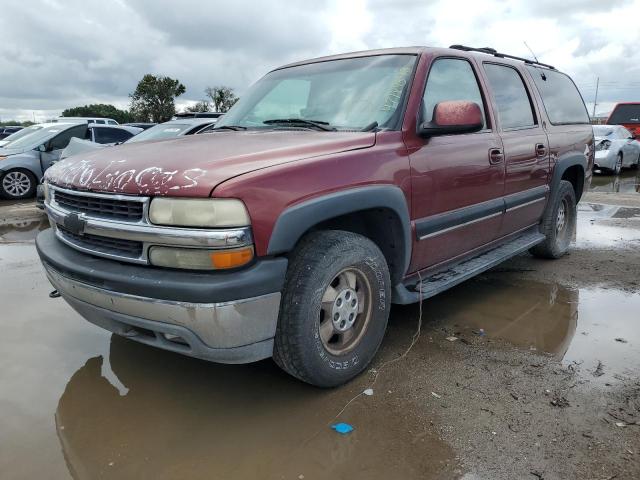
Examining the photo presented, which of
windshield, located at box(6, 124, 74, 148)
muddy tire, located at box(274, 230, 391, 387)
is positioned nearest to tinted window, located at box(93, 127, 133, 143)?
windshield, located at box(6, 124, 74, 148)

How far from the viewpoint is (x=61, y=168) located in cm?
293

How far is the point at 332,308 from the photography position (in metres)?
2.66

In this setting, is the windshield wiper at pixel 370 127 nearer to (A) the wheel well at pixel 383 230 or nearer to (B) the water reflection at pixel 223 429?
(A) the wheel well at pixel 383 230

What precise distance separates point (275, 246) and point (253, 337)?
425mm

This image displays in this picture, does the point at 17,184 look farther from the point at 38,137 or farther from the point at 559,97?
the point at 559,97

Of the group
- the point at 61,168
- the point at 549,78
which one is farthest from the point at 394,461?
the point at 549,78

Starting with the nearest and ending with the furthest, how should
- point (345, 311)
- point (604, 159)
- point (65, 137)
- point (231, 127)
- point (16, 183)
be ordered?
point (345, 311) → point (231, 127) → point (16, 183) → point (65, 137) → point (604, 159)

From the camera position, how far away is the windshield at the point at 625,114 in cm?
1581

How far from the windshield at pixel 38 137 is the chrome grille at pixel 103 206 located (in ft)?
28.1

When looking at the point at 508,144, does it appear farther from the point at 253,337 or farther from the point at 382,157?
the point at 253,337

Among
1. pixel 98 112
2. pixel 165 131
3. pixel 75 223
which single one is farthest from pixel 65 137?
pixel 98 112

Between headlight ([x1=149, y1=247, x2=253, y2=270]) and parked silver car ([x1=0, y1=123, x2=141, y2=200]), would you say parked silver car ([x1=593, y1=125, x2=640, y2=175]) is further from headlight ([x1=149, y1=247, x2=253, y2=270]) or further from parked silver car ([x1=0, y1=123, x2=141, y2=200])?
headlight ([x1=149, y1=247, x2=253, y2=270])

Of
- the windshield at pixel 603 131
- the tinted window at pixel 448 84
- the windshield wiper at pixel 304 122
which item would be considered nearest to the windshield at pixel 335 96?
the windshield wiper at pixel 304 122

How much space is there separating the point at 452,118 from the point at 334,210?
980mm
